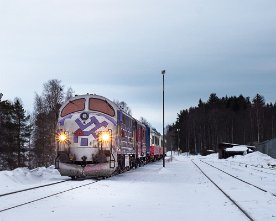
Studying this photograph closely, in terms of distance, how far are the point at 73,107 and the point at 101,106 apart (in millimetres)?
1368

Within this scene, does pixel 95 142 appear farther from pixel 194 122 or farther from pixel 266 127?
pixel 194 122

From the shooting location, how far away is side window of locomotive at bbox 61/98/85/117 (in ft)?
80.0

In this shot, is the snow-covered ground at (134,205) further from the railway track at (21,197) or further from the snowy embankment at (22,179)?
the snowy embankment at (22,179)

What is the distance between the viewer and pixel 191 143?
6043 inches

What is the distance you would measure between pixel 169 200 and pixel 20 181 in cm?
1024

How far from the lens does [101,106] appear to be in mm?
24562

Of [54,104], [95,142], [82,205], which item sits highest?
[54,104]

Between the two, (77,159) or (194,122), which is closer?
Result: (77,159)

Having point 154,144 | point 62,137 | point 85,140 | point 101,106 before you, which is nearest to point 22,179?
point 62,137

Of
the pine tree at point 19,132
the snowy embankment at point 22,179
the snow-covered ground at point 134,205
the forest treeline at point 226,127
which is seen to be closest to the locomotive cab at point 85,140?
the snowy embankment at point 22,179

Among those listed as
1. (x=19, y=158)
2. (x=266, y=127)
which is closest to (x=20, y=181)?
(x=19, y=158)

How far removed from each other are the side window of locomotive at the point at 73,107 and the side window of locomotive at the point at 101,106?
1.45 feet

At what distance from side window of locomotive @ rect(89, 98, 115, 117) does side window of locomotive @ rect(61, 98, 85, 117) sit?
442 millimetres

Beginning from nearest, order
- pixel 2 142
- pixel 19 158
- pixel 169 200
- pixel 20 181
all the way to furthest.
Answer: pixel 169 200 < pixel 20 181 < pixel 2 142 < pixel 19 158
